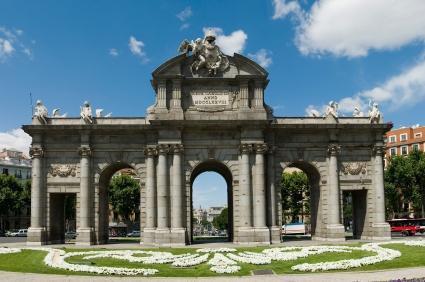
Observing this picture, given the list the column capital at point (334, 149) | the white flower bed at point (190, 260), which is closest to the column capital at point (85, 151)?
the white flower bed at point (190, 260)

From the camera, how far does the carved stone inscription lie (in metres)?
50.0

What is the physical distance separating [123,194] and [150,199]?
191 ft

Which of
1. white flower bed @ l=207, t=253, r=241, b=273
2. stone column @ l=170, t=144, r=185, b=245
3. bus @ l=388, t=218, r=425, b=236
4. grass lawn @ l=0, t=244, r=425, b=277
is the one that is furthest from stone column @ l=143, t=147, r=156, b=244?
bus @ l=388, t=218, r=425, b=236

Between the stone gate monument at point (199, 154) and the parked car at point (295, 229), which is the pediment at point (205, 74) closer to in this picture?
the stone gate monument at point (199, 154)

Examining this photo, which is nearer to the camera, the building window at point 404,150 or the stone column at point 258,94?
the stone column at point 258,94

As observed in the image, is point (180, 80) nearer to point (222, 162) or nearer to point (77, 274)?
point (222, 162)

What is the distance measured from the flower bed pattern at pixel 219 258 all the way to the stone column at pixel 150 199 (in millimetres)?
8450

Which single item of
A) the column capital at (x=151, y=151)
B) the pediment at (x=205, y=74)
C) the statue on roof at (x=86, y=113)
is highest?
the pediment at (x=205, y=74)

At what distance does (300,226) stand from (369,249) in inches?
1827

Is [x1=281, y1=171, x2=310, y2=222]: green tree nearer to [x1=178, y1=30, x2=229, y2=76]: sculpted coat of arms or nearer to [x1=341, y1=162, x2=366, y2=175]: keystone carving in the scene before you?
[x1=341, y1=162, x2=366, y2=175]: keystone carving

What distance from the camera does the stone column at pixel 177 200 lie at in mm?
47281

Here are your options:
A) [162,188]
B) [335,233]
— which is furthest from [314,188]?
[162,188]

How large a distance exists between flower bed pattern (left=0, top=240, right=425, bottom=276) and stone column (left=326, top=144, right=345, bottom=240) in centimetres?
848

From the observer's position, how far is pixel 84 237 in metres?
48.3
